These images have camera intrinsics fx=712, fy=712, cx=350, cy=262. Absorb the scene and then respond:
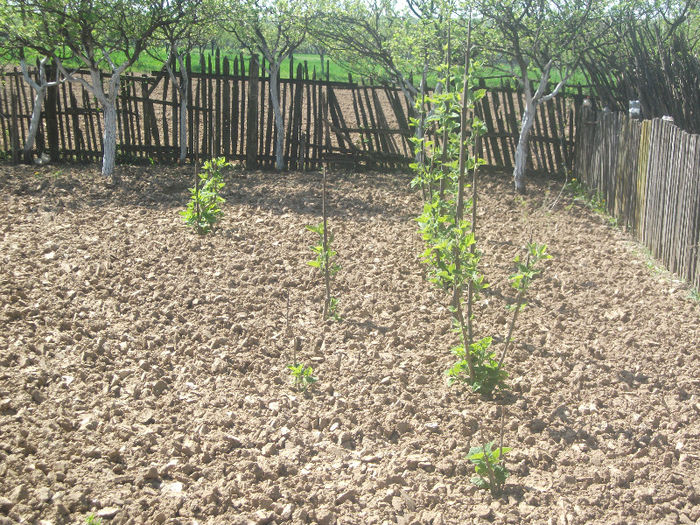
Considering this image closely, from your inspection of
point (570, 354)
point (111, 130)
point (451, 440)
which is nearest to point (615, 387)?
point (570, 354)

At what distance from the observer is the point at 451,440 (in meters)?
3.54

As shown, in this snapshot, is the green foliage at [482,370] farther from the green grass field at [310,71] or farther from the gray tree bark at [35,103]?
the gray tree bark at [35,103]

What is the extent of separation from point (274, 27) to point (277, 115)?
1248 mm

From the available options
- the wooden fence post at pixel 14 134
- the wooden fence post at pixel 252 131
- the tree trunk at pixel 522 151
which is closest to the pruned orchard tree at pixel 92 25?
the wooden fence post at pixel 14 134

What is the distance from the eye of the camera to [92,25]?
8.09m

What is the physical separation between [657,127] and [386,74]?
485 centimetres

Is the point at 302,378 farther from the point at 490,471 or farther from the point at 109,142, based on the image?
the point at 109,142

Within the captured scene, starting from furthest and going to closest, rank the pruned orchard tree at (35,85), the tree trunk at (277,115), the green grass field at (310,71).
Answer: the green grass field at (310,71)
the tree trunk at (277,115)
the pruned orchard tree at (35,85)

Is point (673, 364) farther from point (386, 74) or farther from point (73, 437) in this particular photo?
point (386, 74)

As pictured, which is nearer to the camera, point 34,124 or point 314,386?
point 314,386

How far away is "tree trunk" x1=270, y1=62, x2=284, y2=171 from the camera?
9.87 m

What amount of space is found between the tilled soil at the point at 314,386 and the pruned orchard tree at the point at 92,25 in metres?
2.42

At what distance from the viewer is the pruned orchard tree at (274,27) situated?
9.20 metres

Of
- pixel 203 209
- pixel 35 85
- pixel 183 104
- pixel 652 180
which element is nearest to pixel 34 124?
pixel 35 85
